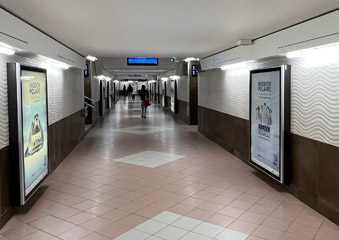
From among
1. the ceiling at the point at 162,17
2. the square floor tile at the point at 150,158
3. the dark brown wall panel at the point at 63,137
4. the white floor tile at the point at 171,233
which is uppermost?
the ceiling at the point at 162,17

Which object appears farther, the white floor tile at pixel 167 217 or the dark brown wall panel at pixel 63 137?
the dark brown wall panel at pixel 63 137

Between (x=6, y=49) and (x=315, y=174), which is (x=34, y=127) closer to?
(x=6, y=49)

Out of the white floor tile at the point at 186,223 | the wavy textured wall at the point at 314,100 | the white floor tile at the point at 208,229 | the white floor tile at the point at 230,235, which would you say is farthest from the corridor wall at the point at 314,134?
the white floor tile at the point at 186,223

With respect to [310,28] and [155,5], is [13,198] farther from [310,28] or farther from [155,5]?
[310,28]

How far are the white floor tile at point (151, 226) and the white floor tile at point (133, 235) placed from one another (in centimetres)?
9

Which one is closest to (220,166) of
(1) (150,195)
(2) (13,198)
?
(1) (150,195)

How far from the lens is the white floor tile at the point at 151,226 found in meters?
4.11

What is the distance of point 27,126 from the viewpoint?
15.4 feet

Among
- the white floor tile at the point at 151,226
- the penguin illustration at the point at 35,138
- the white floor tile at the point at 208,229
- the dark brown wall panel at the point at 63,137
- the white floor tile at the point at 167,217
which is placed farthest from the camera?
the dark brown wall panel at the point at 63,137

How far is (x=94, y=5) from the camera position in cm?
392

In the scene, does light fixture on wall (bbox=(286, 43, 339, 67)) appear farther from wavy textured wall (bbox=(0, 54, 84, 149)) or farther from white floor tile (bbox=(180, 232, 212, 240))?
wavy textured wall (bbox=(0, 54, 84, 149))

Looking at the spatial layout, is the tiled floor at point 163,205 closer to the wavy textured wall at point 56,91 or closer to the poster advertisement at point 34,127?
the poster advertisement at point 34,127

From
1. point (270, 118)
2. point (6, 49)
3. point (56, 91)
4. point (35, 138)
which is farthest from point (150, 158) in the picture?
point (6, 49)

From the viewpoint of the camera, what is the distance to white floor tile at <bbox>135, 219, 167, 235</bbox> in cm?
411
